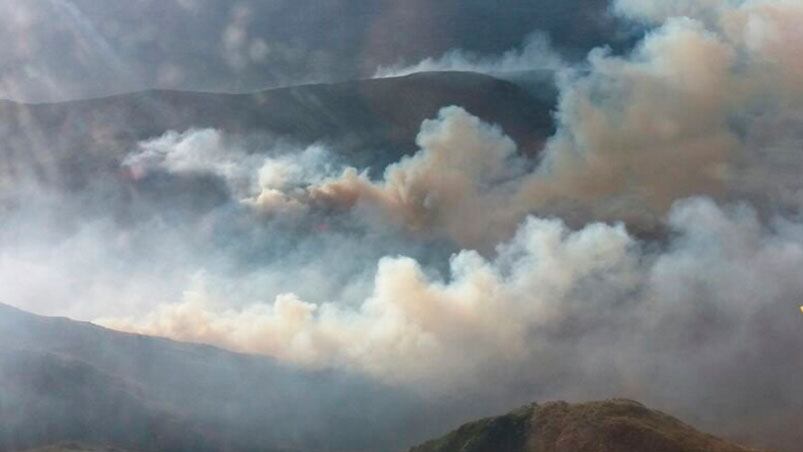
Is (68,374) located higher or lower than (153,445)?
higher

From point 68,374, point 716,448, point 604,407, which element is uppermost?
point 68,374

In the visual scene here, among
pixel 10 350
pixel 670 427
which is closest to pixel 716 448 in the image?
pixel 670 427

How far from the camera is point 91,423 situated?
192250 mm

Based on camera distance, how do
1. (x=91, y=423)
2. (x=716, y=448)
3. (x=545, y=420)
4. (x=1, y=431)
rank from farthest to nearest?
1. (x=91, y=423)
2. (x=1, y=431)
3. (x=545, y=420)
4. (x=716, y=448)

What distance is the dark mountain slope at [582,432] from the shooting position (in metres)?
131

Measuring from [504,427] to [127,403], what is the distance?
8928 cm

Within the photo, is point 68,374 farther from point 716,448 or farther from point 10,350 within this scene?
point 716,448

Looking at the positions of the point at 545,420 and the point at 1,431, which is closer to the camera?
the point at 545,420

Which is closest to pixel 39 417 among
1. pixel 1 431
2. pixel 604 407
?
pixel 1 431

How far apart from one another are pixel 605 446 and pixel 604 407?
44.6 feet

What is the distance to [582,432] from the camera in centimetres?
13912

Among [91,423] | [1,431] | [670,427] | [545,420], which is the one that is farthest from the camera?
[91,423]

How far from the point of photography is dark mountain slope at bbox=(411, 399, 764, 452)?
5167 inches

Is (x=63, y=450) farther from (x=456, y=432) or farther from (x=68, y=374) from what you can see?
(x=456, y=432)
